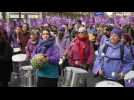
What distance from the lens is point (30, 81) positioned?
17.5 feet

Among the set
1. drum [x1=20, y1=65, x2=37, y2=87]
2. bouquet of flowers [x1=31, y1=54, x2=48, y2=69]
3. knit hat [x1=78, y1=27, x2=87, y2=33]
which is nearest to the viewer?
bouquet of flowers [x1=31, y1=54, x2=48, y2=69]

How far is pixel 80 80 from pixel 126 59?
0.79 metres

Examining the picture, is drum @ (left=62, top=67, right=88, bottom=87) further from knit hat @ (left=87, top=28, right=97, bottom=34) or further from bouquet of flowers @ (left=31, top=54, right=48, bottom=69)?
knit hat @ (left=87, top=28, right=97, bottom=34)

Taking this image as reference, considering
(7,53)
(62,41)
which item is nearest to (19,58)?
(7,53)

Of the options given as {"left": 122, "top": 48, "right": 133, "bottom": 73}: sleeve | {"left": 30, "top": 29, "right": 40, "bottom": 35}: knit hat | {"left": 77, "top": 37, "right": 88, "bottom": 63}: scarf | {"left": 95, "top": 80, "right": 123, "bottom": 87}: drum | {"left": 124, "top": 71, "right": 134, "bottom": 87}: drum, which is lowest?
{"left": 95, "top": 80, "right": 123, "bottom": 87}: drum

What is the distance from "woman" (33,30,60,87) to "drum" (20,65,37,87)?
13cm

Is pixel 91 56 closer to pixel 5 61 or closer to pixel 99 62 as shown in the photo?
pixel 99 62

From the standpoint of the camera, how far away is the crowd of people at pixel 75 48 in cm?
517

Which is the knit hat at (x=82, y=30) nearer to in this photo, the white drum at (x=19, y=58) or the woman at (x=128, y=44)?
the woman at (x=128, y=44)

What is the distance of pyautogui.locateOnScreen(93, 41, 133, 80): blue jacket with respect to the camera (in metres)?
5.24

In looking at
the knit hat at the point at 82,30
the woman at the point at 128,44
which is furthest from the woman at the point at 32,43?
the woman at the point at 128,44

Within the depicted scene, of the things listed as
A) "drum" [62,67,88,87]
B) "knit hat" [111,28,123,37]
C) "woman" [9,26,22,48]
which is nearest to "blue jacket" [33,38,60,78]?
"drum" [62,67,88,87]

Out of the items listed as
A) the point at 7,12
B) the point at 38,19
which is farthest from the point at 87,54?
the point at 7,12
